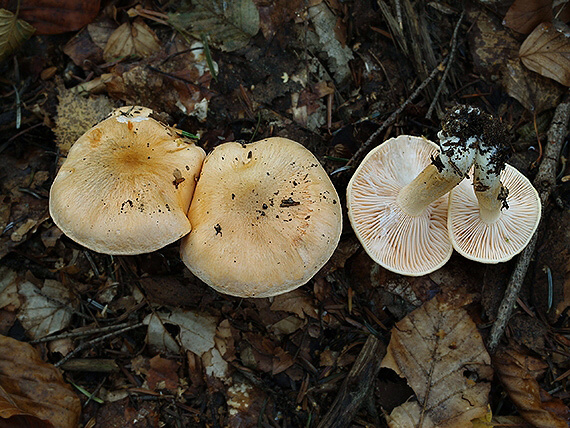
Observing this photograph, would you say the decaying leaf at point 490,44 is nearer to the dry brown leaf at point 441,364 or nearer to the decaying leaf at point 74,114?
the dry brown leaf at point 441,364

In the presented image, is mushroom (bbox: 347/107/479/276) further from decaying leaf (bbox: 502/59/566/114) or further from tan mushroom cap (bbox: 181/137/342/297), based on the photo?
decaying leaf (bbox: 502/59/566/114)

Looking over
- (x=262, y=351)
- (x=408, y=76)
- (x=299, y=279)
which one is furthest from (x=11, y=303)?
(x=408, y=76)

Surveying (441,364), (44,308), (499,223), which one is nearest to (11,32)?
(44,308)

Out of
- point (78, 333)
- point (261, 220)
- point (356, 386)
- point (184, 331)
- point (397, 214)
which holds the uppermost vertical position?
point (397, 214)

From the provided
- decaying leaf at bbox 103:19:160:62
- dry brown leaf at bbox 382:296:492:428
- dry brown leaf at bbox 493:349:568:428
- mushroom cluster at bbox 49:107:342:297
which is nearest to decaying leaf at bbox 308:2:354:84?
mushroom cluster at bbox 49:107:342:297

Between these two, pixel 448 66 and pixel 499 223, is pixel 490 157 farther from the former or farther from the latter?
pixel 448 66

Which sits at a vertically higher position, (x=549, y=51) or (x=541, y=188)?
(x=549, y=51)

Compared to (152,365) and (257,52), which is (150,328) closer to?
(152,365)
